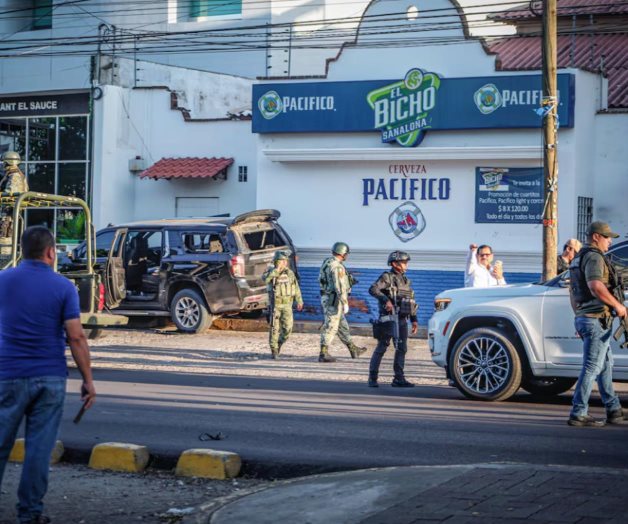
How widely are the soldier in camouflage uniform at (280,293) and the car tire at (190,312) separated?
352 centimetres

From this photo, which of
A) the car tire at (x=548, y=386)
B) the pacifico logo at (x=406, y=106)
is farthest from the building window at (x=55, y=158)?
the car tire at (x=548, y=386)

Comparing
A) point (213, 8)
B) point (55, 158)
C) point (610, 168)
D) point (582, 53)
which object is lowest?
point (610, 168)

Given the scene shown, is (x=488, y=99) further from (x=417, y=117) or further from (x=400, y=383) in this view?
(x=400, y=383)

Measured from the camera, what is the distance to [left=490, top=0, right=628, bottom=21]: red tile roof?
28594mm

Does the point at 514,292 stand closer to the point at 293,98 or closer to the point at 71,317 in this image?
the point at 71,317

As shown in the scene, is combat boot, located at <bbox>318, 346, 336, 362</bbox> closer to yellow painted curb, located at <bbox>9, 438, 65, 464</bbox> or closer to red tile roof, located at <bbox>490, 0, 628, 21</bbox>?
yellow painted curb, located at <bbox>9, 438, 65, 464</bbox>

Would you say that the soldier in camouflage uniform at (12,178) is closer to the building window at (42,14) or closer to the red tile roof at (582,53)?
the red tile roof at (582,53)

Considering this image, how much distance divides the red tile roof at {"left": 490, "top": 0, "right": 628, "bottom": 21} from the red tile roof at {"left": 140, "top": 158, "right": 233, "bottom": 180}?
8007 mm

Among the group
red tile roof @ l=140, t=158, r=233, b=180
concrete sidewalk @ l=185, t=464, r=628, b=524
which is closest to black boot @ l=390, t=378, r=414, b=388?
concrete sidewalk @ l=185, t=464, r=628, b=524

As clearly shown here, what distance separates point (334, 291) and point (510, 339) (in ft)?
16.0

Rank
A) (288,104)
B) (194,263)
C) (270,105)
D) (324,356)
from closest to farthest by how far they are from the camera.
→ (324,356), (194,263), (288,104), (270,105)

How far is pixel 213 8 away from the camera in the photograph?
35062mm

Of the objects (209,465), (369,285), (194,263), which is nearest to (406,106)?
(369,285)

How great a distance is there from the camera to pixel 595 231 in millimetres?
10281
